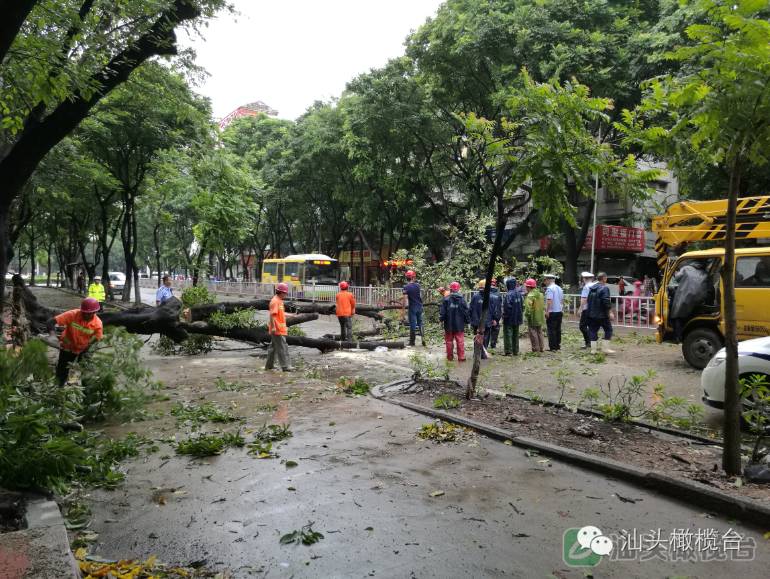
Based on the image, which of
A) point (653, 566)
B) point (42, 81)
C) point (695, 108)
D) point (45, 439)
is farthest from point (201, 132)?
point (653, 566)

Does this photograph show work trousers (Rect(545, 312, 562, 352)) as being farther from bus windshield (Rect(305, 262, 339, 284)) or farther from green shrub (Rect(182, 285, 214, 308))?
bus windshield (Rect(305, 262, 339, 284))

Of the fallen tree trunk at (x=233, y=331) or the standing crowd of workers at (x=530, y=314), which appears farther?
the fallen tree trunk at (x=233, y=331)

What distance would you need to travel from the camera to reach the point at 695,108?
4043mm

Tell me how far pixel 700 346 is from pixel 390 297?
1403 cm

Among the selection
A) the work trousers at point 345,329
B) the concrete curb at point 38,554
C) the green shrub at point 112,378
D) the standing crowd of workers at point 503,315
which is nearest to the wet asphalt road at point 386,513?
the concrete curb at point 38,554

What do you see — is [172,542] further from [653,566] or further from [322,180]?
[322,180]

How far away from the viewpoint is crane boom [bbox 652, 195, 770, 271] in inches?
390

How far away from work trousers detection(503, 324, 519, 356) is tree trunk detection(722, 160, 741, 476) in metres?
7.81

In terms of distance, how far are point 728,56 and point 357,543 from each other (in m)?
4.33

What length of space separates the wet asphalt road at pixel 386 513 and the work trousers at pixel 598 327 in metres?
6.97

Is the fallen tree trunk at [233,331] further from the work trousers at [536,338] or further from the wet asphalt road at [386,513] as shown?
the wet asphalt road at [386,513]

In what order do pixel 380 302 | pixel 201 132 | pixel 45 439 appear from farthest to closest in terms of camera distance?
pixel 380 302 < pixel 201 132 < pixel 45 439

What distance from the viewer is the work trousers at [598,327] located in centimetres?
1148

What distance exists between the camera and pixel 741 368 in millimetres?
5797
